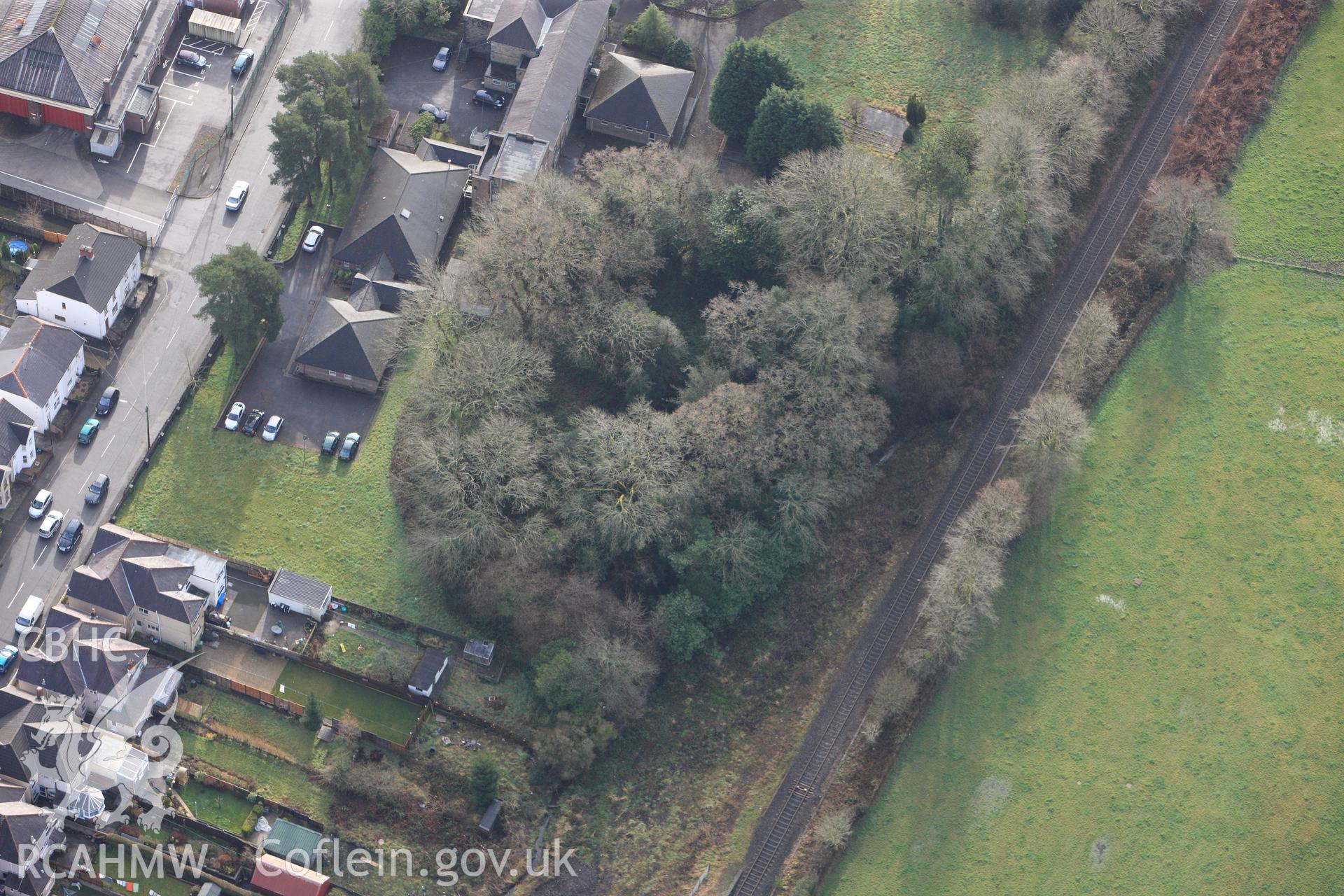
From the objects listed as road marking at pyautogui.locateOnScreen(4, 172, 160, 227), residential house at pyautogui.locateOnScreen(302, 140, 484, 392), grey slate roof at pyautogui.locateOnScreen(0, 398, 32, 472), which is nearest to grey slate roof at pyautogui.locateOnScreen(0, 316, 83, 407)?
grey slate roof at pyautogui.locateOnScreen(0, 398, 32, 472)

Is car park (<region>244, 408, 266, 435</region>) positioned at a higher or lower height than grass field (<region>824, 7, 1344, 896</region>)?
lower

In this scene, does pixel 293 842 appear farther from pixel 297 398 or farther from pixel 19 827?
pixel 297 398

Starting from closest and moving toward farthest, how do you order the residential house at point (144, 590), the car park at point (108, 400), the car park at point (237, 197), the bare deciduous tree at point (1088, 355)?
the residential house at point (144, 590), the car park at point (108, 400), the bare deciduous tree at point (1088, 355), the car park at point (237, 197)

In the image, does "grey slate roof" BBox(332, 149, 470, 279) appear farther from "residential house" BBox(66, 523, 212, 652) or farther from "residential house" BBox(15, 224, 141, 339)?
"residential house" BBox(66, 523, 212, 652)

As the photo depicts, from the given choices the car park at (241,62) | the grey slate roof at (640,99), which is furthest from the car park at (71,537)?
the grey slate roof at (640,99)

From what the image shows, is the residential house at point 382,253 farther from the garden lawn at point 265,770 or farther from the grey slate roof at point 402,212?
the garden lawn at point 265,770

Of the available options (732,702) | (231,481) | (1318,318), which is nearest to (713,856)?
(732,702)

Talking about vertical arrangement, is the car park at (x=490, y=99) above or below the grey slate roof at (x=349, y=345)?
above
